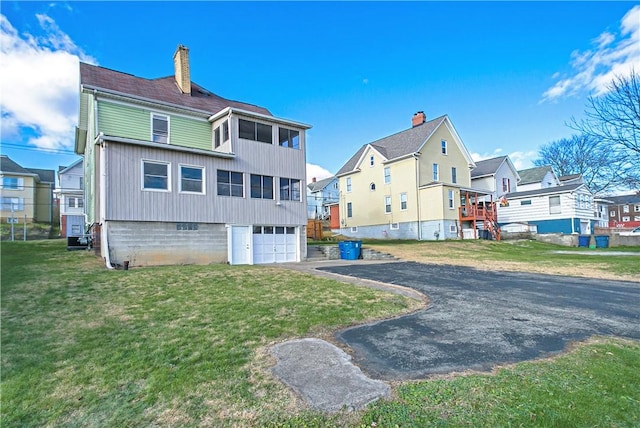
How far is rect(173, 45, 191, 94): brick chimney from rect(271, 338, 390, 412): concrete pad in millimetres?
17374

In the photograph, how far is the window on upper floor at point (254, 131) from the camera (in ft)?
53.4

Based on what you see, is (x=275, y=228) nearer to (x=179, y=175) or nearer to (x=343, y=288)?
(x=179, y=175)

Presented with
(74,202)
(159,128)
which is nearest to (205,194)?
(159,128)

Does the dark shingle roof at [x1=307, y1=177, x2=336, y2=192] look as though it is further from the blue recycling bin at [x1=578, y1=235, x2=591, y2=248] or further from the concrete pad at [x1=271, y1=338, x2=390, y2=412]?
the concrete pad at [x1=271, y1=338, x2=390, y2=412]

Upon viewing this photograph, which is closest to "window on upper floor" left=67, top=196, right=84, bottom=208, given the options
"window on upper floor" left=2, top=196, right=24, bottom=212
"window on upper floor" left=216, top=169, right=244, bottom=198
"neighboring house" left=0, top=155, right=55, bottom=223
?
"neighboring house" left=0, top=155, right=55, bottom=223

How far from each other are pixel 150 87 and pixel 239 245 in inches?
375

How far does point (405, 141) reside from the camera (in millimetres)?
30500

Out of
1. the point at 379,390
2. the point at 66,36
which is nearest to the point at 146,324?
the point at 379,390

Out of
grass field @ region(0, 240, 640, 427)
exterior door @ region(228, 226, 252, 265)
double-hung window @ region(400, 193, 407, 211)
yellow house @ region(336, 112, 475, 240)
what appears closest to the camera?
grass field @ region(0, 240, 640, 427)

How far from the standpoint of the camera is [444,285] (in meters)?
9.70

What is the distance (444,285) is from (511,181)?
32.3 metres

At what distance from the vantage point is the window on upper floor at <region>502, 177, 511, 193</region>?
35.1m

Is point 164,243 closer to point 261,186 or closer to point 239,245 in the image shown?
point 239,245

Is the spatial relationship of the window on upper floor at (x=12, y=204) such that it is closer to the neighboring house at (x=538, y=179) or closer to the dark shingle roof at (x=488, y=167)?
the dark shingle roof at (x=488, y=167)
